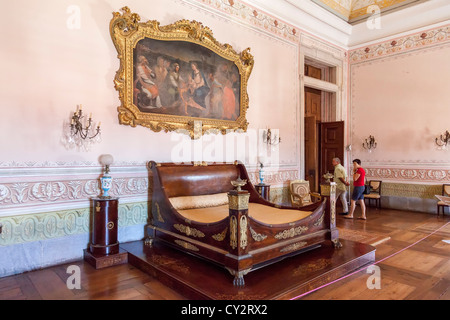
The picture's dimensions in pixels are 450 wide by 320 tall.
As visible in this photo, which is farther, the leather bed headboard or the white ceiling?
the white ceiling

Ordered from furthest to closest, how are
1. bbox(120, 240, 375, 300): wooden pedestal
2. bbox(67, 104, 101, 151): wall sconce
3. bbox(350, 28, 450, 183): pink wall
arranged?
bbox(350, 28, 450, 183): pink wall
bbox(67, 104, 101, 151): wall sconce
bbox(120, 240, 375, 300): wooden pedestal

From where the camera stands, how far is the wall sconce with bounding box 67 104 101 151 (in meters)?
4.41

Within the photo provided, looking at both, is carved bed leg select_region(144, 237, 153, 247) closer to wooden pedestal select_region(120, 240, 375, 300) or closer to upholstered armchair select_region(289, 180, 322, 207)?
wooden pedestal select_region(120, 240, 375, 300)

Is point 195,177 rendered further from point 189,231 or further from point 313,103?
point 313,103

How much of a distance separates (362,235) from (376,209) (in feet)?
11.2

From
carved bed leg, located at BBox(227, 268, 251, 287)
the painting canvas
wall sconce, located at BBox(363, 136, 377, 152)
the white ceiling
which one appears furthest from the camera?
wall sconce, located at BBox(363, 136, 377, 152)

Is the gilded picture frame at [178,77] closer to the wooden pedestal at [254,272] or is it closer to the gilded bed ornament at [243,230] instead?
the wooden pedestal at [254,272]

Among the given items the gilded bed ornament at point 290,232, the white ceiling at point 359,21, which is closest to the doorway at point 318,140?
the white ceiling at point 359,21

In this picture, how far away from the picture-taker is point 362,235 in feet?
19.1

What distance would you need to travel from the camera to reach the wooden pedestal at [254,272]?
3.17 meters

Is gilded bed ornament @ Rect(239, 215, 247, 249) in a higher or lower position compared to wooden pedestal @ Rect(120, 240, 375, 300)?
higher

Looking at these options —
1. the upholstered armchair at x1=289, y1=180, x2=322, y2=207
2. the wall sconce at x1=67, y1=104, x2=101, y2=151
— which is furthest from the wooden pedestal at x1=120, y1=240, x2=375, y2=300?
the upholstered armchair at x1=289, y1=180, x2=322, y2=207

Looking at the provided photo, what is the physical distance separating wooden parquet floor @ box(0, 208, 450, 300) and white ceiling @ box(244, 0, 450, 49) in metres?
5.87

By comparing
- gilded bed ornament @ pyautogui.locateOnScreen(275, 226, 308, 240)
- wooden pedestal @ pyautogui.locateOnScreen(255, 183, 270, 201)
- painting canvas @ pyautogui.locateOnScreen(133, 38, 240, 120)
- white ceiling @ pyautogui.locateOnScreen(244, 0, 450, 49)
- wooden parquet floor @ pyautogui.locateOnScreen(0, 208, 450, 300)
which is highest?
white ceiling @ pyautogui.locateOnScreen(244, 0, 450, 49)
